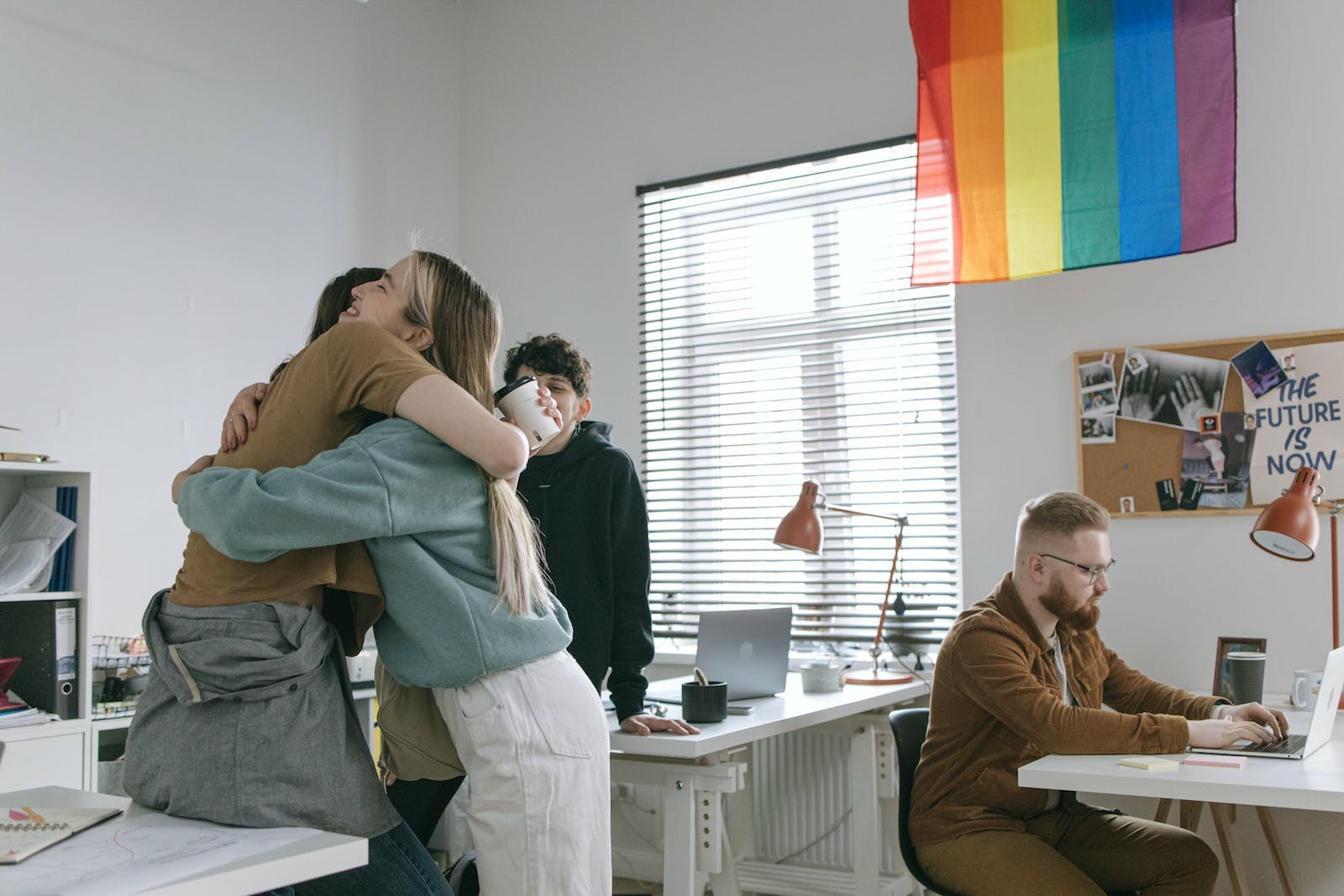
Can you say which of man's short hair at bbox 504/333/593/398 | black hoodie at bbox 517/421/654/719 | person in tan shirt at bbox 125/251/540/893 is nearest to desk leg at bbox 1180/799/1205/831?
black hoodie at bbox 517/421/654/719

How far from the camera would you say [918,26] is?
11.6 ft

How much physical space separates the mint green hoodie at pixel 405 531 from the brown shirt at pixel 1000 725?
1.00m

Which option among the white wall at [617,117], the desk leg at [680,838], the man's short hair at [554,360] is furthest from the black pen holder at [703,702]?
the white wall at [617,117]

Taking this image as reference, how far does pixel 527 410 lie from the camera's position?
174 centimetres

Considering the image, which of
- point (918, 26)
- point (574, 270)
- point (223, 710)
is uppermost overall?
point (918, 26)

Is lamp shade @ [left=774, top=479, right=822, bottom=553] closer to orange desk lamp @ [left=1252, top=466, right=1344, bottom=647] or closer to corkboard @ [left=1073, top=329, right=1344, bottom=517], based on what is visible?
corkboard @ [left=1073, top=329, right=1344, bottom=517]

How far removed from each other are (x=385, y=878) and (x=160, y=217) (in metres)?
2.84

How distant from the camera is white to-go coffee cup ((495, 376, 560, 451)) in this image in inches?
68.3

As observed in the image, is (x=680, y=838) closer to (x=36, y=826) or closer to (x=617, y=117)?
(x=36, y=826)

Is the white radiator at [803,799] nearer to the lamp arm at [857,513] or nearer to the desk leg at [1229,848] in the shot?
the lamp arm at [857,513]

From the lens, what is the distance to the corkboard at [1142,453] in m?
3.30

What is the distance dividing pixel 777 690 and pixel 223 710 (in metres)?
1.95

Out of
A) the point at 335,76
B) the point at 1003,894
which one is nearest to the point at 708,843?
the point at 1003,894

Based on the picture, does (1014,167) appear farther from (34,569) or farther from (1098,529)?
(34,569)
